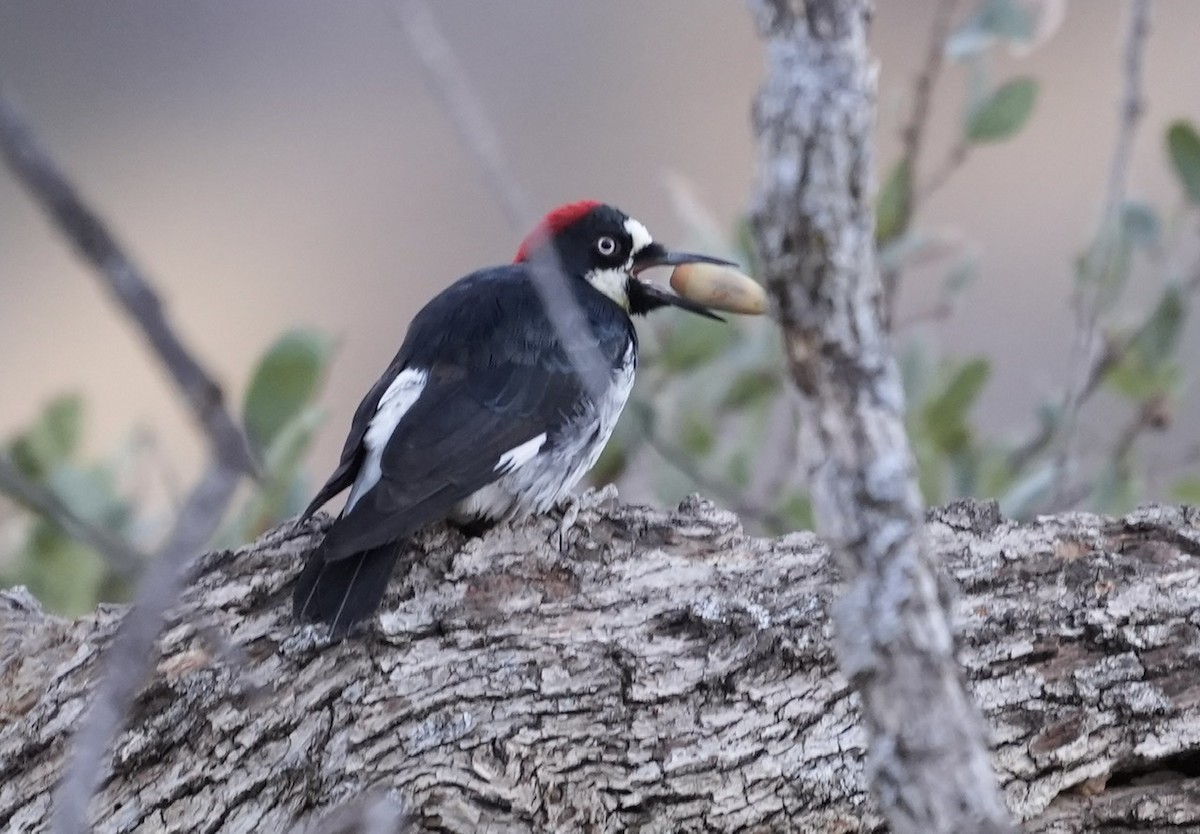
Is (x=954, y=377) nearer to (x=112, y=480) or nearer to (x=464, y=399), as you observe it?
(x=464, y=399)

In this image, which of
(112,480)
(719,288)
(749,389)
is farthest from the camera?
(749,389)

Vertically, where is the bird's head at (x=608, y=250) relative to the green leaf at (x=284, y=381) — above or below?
below

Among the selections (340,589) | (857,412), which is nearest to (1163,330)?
(340,589)

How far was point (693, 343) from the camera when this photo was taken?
3.88 m

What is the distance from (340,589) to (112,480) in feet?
5.52

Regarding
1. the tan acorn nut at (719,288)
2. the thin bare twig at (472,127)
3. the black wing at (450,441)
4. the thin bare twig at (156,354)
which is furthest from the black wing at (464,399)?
the thin bare twig at (156,354)

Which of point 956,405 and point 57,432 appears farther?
point 956,405

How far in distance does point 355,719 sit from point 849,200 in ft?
3.95

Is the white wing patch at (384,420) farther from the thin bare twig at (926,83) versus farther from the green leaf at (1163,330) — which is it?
the green leaf at (1163,330)

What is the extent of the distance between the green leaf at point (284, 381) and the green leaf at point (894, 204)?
1551mm

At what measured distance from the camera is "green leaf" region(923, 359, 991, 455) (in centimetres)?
369

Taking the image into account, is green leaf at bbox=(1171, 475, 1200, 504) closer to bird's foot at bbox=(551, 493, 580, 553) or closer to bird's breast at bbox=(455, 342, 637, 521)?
bird's breast at bbox=(455, 342, 637, 521)

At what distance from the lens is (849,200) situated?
1.12 metres

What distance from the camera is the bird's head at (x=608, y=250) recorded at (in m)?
3.19
